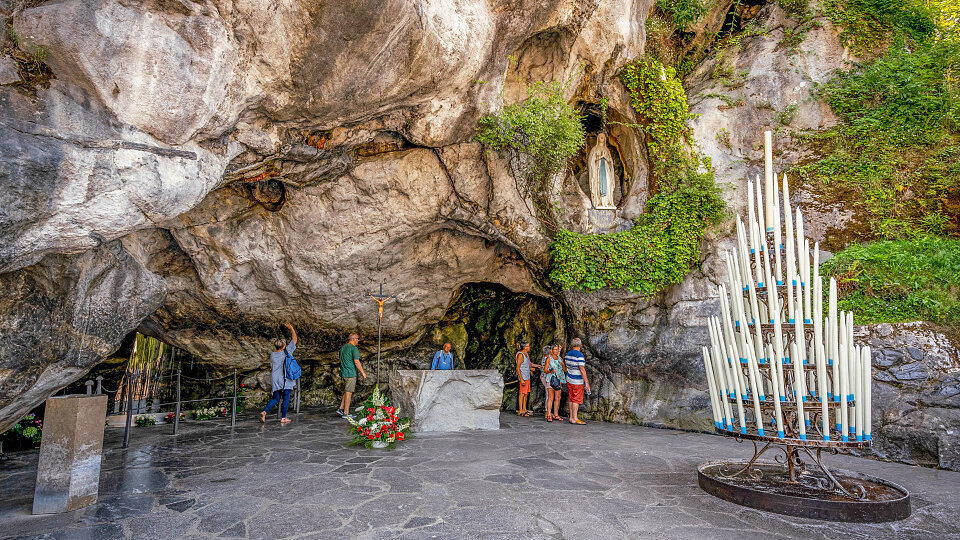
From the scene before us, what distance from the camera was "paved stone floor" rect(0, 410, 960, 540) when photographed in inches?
147

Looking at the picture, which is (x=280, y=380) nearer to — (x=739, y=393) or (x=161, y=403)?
(x=161, y=403)

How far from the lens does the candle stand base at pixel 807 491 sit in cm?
386

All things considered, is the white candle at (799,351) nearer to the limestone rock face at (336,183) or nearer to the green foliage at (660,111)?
the limestone rock face at (336,183)

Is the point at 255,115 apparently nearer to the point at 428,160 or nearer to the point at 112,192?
the point at 112,192

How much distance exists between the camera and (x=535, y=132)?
27.9 feet

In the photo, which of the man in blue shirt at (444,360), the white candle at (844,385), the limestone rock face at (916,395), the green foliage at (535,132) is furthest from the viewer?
the man in blue shirt at (444,360)

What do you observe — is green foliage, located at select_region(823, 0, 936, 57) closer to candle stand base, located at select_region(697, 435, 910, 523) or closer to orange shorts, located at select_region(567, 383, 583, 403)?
orange shorts, located at select_region(567, 383, 583, 403)

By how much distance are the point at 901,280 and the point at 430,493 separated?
7472mm

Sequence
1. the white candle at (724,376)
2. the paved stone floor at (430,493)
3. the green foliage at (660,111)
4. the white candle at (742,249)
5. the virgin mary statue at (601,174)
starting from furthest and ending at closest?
the virgin mary statue at (601,174) → the green foliage at (660,111) → the white candle at (742,249) → the white candle at (724,376) → the paved stone floor at (430,493)

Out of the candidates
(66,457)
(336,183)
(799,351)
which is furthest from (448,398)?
(799,351)

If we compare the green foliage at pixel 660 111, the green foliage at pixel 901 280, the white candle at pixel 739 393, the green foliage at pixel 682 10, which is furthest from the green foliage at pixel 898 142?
the white candle at pixel 739 393

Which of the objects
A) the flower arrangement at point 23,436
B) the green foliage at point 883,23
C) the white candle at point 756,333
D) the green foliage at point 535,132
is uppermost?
the green foliage at point 883,23

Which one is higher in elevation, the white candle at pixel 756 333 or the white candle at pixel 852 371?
the white candle at pixel 756 333

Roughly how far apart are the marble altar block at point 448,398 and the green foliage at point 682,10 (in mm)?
8657
